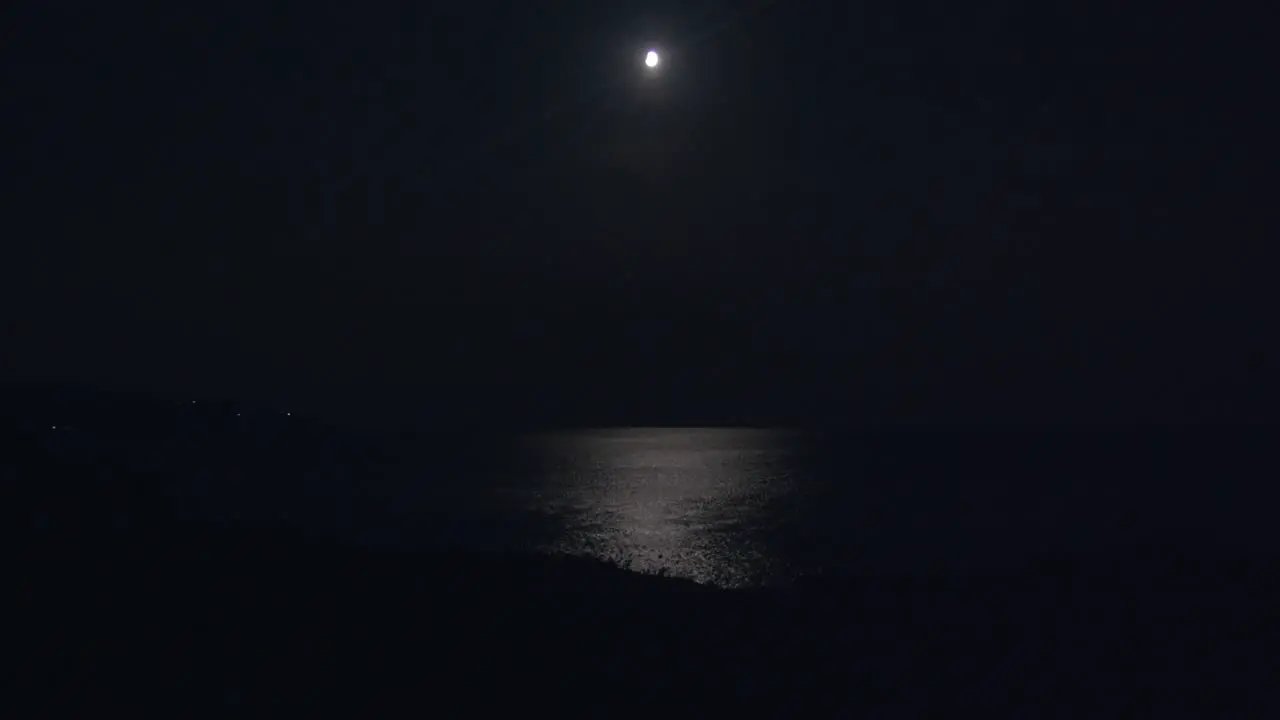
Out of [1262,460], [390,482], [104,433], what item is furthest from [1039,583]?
[104,433]

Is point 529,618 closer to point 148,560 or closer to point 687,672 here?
point 687,672

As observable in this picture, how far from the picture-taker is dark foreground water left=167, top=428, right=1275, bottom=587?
1716 inches

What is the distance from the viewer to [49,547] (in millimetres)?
21625

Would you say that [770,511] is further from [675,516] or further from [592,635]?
[592,635]

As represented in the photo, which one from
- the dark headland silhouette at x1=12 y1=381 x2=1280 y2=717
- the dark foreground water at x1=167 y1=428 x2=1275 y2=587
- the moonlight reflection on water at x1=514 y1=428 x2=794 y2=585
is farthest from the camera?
the dark foreground water at x1=167 y1=428 x2=1275 y2=587

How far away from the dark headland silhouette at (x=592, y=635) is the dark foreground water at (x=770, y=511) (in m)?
10.4

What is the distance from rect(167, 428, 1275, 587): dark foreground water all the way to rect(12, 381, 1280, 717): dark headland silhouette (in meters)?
10.4

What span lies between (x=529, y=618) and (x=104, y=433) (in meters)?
163

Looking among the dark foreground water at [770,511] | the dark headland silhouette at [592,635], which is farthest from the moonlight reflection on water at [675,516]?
the dark headland silhouette at [592,635]

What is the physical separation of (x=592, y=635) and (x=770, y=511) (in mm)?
50945

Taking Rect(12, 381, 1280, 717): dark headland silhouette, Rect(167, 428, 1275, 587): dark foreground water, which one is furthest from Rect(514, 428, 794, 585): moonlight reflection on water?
Rect(12, 381, 1280, 717): dark headland silhouette

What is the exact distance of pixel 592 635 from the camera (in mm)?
17141

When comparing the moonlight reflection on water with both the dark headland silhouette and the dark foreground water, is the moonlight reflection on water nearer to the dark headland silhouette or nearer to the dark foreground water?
the dark foreground water

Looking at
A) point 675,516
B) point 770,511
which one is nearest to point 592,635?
point 675,516
